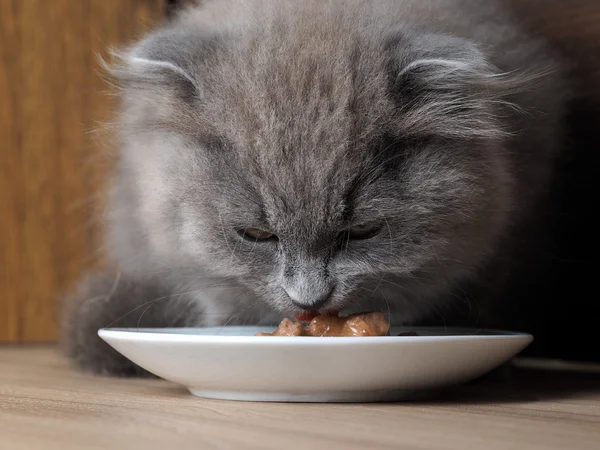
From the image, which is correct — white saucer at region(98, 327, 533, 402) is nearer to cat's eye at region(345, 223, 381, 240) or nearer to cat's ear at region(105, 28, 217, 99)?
cat's eye at region(345, 223, 381, 240)

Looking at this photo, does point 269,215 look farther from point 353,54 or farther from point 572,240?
point 572,240

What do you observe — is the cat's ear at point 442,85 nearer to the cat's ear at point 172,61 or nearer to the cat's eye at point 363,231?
the cat's eye at point 363,231

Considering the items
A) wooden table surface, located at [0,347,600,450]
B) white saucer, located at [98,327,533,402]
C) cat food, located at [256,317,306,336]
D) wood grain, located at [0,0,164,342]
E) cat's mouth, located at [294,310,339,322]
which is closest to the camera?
wooden table surface, located at [0,347,600,450]

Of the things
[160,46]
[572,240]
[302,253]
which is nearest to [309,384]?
[302,253]

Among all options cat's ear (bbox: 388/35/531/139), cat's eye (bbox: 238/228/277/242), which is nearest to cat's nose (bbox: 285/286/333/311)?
cat's eye (bbox: 238/228/277/242)

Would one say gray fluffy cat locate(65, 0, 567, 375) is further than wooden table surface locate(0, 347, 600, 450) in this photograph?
Yes

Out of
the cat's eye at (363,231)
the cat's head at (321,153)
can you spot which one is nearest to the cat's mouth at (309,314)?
the cat's head at (321,153)
